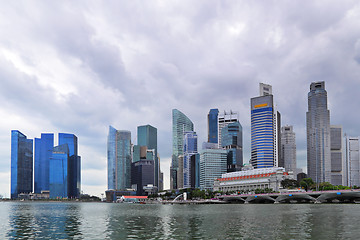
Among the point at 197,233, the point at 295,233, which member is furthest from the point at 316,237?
the point at 197,233

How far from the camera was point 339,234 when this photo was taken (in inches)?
2469

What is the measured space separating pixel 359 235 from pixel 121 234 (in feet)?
127

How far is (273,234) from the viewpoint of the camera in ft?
210

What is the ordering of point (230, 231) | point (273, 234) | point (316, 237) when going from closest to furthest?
point (316, 237), point (273, 234), point (230, 231)

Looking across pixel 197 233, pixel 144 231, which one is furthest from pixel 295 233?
pixel 144 231

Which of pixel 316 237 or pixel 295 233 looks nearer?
pixel 316 237

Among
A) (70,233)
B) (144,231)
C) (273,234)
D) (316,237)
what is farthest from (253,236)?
(70,233)

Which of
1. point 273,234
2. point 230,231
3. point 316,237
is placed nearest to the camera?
point 316,237

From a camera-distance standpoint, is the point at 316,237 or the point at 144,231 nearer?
the point at 316,237

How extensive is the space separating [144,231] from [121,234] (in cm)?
589

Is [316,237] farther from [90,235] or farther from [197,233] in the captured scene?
[90,235]

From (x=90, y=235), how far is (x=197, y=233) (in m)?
18.5

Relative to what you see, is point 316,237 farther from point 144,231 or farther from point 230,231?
point 144,231

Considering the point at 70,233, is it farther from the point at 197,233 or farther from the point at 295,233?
the point at 295,233
